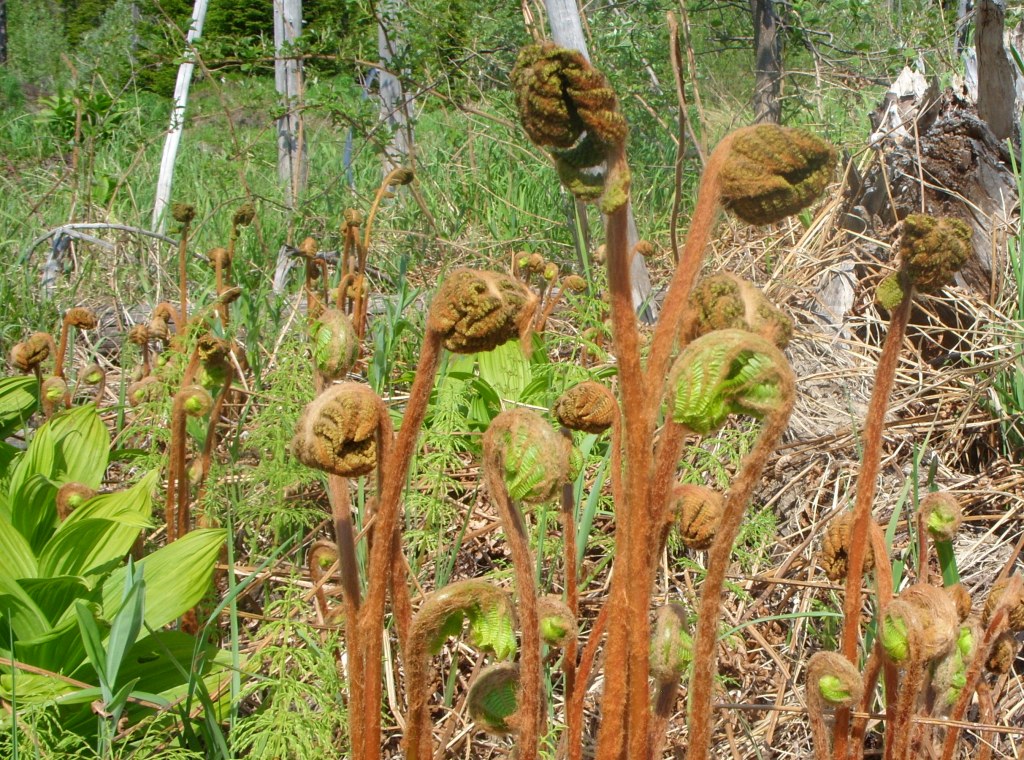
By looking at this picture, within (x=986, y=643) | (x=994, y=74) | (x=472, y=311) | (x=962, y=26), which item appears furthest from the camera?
(x=962, y=26)

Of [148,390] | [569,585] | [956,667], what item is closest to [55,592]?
[148,390]

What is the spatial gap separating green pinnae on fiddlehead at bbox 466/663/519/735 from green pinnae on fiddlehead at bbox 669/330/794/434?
343mm

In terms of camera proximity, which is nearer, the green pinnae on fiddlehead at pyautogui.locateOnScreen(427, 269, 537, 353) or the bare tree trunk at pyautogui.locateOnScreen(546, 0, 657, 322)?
the green pinnae on fiddlehead at pyautogui.locateOnScreen(427, 269, 537, 353)

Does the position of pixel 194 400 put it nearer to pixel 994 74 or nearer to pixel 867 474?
pixel 867 474

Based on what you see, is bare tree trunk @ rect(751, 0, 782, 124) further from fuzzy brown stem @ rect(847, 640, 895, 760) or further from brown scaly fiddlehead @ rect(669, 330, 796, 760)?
brown scaly fiddlehead @ rect(669, 330, 796, 760)

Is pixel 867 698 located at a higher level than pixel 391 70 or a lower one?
lower

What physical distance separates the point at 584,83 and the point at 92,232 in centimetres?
414

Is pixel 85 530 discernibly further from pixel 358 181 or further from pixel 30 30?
pixel 30 30

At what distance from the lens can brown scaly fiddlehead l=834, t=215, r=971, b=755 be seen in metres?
1.02

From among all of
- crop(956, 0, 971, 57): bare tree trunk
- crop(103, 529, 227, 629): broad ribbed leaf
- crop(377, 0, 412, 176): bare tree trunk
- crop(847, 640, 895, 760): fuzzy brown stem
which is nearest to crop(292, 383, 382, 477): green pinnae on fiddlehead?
crop(847, 640, 895, 760): fuzzy brown stem

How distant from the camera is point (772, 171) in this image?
788mm

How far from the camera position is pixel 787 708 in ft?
4.37

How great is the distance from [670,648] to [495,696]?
184 mm

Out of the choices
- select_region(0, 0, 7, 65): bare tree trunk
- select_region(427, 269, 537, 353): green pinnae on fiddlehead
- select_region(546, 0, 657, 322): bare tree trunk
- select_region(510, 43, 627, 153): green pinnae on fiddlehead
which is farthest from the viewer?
select_region(0, 0, 7, 65): bare tree trunk
